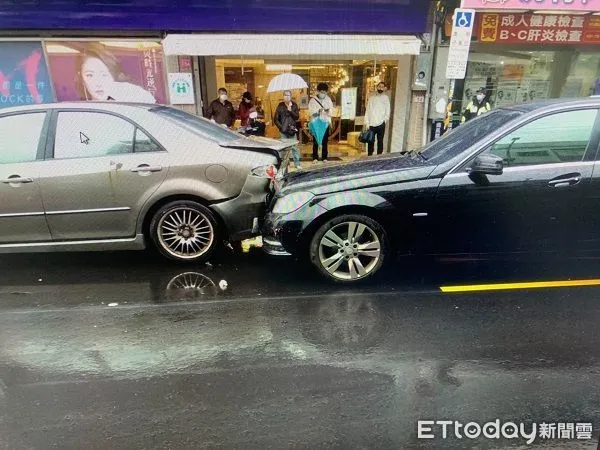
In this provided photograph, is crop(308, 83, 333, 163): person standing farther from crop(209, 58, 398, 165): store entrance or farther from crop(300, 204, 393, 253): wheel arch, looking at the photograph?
crop(300, 204, 393, 253): wheel arch

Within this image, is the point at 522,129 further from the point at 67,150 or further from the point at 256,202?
the point at 67,150

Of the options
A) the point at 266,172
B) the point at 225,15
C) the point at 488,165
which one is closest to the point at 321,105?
the point at 225,15

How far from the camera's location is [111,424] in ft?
8.27

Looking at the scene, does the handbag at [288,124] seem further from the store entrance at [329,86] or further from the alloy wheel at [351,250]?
the alloy wheel at [351,250]

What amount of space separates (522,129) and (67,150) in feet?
14.1

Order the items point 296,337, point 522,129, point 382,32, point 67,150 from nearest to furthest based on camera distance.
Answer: point 296,337 < point 522,129 < point 67,150 < point 382,32

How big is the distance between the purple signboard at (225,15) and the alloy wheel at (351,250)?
6.96 meters

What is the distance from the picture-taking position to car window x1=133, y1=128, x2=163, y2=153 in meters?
4.49

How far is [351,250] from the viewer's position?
13.6ft

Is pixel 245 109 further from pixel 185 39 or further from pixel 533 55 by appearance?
pixel 533 55

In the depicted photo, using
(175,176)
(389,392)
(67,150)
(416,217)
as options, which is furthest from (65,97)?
(389,392)

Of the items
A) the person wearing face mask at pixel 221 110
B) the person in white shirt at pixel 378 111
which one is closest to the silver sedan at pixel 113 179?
the person wearing face mask at pixel 221 110

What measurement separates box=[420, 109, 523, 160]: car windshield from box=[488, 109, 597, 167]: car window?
0.19 metres

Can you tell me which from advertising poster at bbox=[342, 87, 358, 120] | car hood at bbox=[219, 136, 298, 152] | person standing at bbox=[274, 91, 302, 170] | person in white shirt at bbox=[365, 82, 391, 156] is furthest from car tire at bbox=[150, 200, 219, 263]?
advertising poster at bbox=[342, 87, 358, 120]
